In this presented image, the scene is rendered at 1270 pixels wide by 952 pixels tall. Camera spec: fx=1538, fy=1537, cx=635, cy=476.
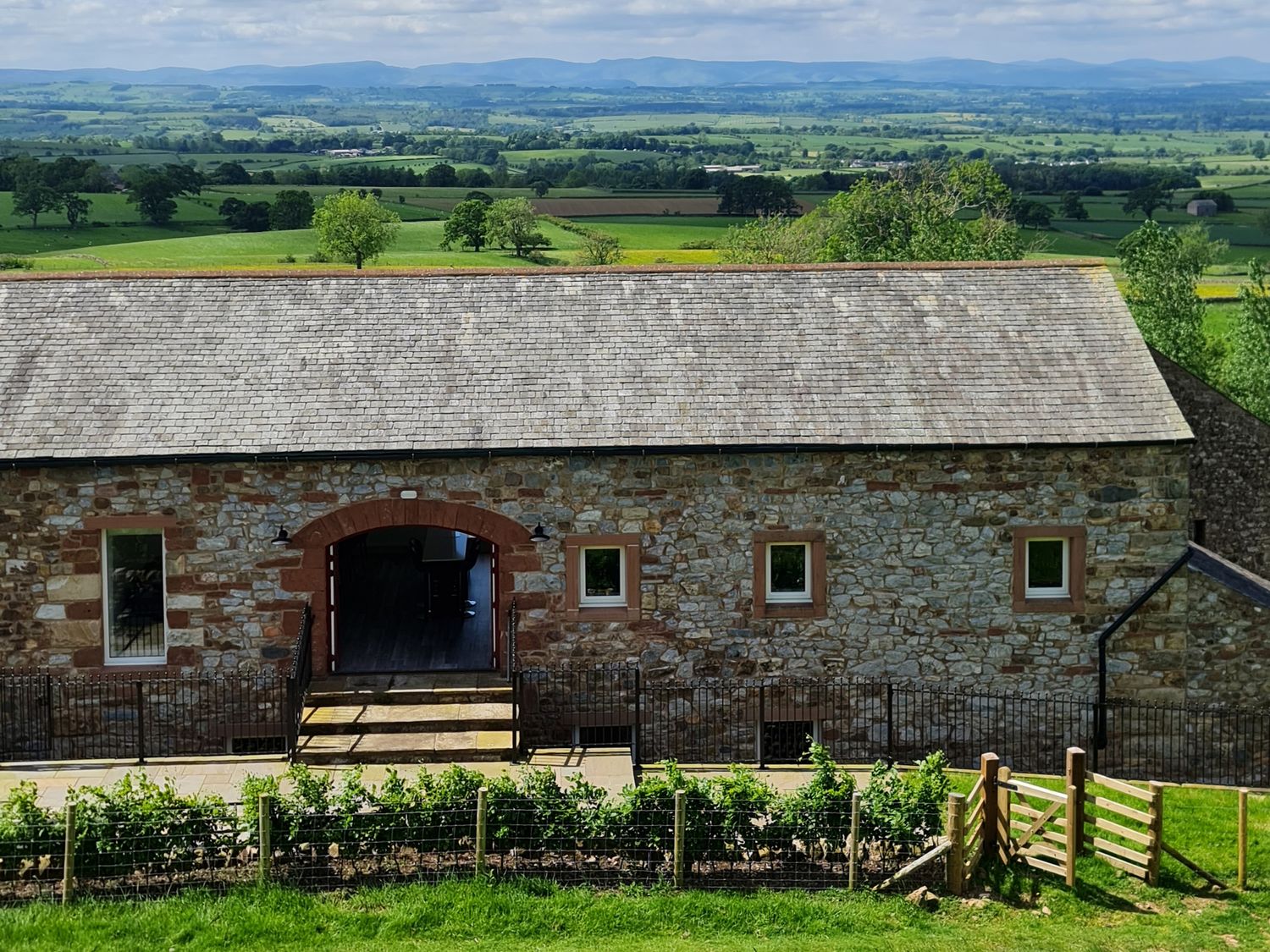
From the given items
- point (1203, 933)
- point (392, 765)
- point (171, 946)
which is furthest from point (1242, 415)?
point (171, 946)

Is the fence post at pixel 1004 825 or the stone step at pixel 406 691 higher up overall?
the stone step at pixel 406 691

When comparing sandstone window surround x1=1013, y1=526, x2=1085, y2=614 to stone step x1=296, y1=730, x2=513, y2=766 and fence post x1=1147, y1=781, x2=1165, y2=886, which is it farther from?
stone step x1=296, y1=730, x2=513, y2=766

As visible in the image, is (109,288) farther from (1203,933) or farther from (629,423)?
(1203,933)

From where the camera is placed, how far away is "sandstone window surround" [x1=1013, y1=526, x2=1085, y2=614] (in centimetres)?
2138

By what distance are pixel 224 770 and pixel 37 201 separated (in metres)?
99.3

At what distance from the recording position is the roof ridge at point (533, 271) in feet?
77.9

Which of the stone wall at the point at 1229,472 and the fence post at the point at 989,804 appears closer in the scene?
the fence post at the point at 989,804

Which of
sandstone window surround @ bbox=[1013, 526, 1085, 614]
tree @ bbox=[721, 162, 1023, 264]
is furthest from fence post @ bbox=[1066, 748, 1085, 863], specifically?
tree @ bbox=[721, 162, 1023, 264]

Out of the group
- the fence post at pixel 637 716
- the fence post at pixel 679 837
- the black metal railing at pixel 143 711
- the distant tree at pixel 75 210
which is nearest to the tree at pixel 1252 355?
the fence post at pixel 637 716

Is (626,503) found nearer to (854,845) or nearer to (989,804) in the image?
(854,845)

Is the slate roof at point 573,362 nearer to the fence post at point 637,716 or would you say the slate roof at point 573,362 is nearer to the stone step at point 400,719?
the fence post at point 637,716

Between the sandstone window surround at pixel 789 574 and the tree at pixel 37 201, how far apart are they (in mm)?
97064

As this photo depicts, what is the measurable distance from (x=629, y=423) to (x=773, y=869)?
7.22 meters

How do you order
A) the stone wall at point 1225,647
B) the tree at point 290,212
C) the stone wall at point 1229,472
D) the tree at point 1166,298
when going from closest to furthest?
the stone wall at point 1225,647 < the stone wall at point 1229,472 < the tree at point 1166,298 < the tree at point 290,212
